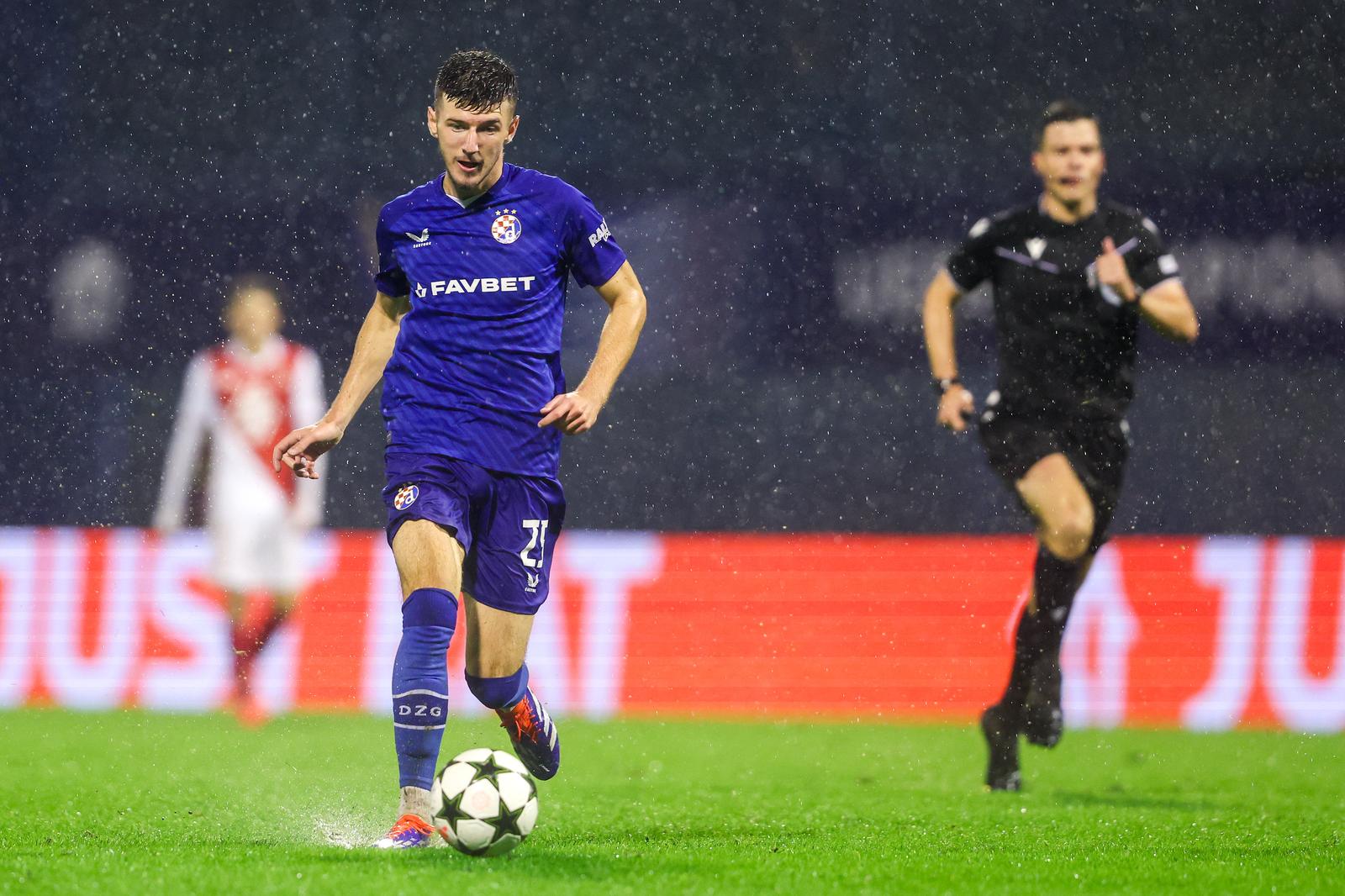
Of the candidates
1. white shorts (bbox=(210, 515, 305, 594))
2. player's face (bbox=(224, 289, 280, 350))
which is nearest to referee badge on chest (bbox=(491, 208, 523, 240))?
player's face (bbox=(224, 289, 280, 350))

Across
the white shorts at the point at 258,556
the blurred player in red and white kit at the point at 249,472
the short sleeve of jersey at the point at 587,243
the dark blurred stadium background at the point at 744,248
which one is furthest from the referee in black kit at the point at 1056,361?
the dark blurred stadium background at the point at 744,248

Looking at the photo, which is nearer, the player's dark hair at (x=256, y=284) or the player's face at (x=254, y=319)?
the player's face at (x=254, y=319)

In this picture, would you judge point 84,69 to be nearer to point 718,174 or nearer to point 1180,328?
point 718,174

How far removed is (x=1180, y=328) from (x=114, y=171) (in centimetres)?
998

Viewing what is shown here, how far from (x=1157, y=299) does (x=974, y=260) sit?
2.29 feet

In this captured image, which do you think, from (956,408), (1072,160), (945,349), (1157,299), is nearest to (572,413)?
(956,408)

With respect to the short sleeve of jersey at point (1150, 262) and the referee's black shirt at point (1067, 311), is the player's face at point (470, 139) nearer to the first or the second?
the referee's black shirt at point (1067, 311)

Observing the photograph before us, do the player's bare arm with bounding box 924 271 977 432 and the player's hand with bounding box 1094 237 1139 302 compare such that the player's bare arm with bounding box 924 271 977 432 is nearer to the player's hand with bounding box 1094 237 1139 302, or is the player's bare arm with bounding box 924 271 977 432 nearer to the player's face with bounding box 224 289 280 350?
the player's hand with bounding box 1094 237 1139 302

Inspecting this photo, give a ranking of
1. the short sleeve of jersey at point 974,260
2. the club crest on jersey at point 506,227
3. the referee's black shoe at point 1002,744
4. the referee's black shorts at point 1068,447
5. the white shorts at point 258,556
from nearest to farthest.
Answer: the club crest on jersey at point 506,227 → the referee's black shoe at point 1002,744 → the referee's black shorts at point 1068,447 → the short sleeve of jersey at point 974,260 → the white shorts at point 258,556

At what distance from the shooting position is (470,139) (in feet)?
13.2

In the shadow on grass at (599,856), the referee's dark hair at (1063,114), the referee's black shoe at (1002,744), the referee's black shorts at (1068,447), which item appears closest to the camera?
the shadow on grass at (599,856)

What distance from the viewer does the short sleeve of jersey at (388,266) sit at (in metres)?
4.20

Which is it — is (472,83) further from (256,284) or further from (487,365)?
(256,284)

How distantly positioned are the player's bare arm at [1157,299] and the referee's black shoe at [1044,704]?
4.00 ft
